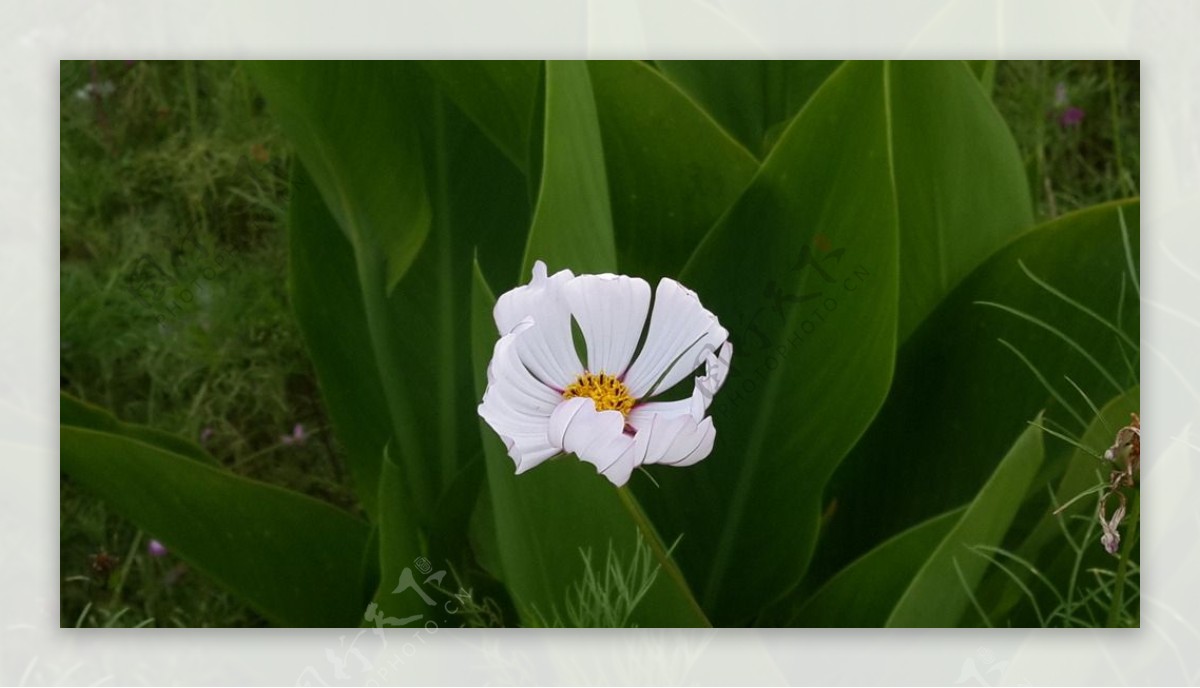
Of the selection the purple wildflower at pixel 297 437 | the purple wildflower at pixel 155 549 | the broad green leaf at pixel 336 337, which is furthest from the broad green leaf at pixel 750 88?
the purple wildflower at pixel 155 549

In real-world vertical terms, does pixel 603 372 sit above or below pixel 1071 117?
below

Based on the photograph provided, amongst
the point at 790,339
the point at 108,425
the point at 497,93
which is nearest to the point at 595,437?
the point at 790,339

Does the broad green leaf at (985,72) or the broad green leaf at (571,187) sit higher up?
the broad green leaf at (985,72)

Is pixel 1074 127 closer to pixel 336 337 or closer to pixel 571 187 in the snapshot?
pixel 571 187

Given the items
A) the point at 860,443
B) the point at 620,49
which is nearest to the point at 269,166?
the point at 620,49

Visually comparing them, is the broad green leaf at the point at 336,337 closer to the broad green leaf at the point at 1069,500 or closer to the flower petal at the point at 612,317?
the flower petal at the point at 612,317

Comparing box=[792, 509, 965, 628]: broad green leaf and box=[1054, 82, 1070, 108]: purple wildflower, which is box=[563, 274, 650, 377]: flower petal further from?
box=[1054, 82, 1070, 108]: purple wildflower

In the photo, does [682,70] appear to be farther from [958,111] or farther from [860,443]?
[860,443]
